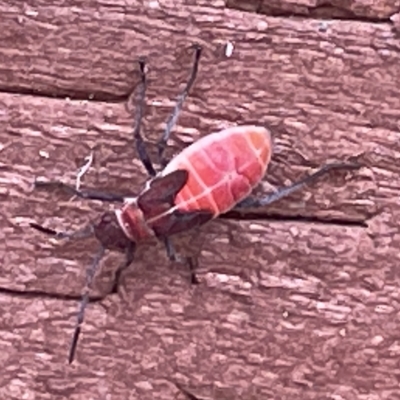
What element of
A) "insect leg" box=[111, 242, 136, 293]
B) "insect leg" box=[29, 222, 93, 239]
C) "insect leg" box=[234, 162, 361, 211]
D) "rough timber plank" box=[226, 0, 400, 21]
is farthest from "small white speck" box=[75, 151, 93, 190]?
"rough timber plank" box=[226, 0, 400, 21]

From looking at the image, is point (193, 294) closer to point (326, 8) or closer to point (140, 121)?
point (140, 121)

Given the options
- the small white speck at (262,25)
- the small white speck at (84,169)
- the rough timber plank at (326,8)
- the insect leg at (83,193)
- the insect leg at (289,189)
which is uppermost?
the rough timber plank at (326,8)

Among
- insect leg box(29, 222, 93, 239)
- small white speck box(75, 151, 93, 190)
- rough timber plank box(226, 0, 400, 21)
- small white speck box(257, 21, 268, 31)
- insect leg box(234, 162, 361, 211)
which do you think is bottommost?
insect leg box(29, 222, 93, 239)

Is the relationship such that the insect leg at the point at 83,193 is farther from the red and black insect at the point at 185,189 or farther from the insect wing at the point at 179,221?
the insect wing at the point at 179,221

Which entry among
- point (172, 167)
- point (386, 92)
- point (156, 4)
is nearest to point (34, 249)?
point (172, 167)

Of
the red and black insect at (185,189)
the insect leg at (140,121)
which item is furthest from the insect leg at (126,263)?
the insect leg at (140,121)

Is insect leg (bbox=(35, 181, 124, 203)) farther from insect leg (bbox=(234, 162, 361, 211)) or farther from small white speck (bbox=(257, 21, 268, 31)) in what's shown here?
small white speck (bbox=(257, 21, 268, 31))
